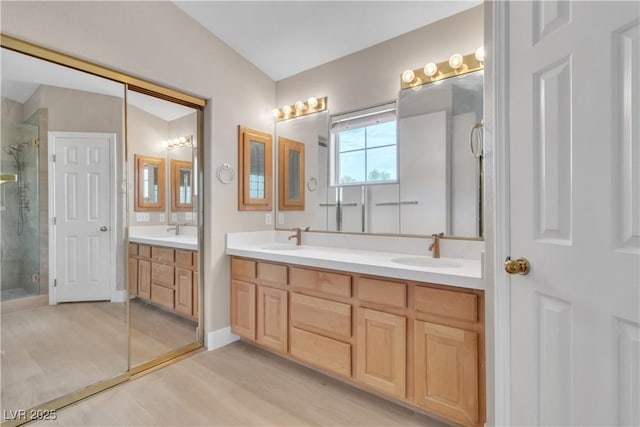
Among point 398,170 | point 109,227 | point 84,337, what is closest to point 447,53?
point 398,170

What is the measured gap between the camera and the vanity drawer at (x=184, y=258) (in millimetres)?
2617

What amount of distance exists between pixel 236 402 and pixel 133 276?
1.21 meters

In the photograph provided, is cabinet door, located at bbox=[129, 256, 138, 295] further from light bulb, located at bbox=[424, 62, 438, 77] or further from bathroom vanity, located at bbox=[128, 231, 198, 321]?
light bulb, located at bbox=[424, 62, 438, 77]

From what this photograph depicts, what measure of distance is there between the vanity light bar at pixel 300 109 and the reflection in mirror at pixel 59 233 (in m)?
1.37

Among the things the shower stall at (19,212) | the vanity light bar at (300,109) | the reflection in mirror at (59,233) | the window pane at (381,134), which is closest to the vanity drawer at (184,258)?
the reflection in mirror at (59,233)

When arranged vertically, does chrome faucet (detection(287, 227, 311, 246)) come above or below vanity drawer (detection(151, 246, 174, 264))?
above

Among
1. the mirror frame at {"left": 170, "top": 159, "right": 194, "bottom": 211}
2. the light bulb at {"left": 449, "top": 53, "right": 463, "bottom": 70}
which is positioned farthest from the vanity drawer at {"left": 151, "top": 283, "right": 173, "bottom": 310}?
the light bulb at {"left": 449, "top": 53, "right": 463, "bottom": 70}

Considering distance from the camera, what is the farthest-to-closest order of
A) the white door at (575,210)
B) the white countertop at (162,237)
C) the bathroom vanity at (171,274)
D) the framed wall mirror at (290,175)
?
the framed wall mirror at (290,175) → the bathroom vanity at (171,274) → the white countertop at (162,237) → the white door at (575,210)

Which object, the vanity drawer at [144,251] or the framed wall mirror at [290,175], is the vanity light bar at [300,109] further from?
the vanity drawer at [144,251]

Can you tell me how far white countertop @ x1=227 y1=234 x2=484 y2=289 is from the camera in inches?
58.1

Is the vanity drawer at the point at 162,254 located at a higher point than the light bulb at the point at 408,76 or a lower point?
lower

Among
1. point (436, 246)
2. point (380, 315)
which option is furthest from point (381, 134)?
point (380, 315)

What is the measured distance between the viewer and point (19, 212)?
1.89 m

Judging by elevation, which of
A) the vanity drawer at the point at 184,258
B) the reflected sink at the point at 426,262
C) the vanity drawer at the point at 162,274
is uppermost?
the reflected sink at the point at 426,262
